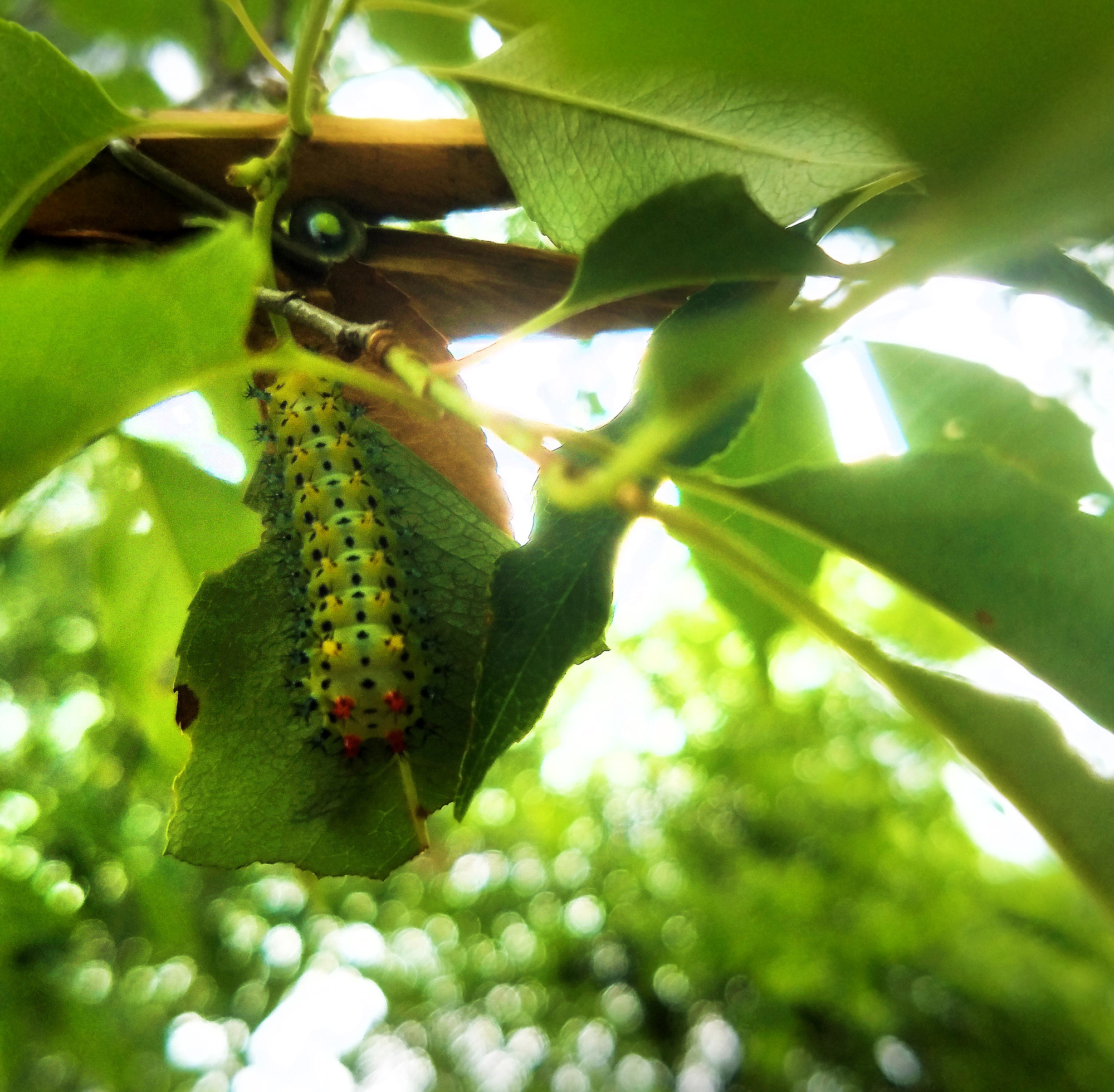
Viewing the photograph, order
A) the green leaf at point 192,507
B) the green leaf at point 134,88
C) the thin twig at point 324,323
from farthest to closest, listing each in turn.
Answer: the green leaf at point 134,88 → the green leaf at point 192,507 → the thin twig at point 324,323

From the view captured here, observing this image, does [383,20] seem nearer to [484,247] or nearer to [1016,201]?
[484,247]

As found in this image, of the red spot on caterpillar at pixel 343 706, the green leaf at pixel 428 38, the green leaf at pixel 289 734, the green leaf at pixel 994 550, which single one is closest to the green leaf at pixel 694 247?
the green leaf at pixel 994 550

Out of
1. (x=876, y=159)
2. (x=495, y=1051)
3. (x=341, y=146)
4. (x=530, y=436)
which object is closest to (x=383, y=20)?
(x=341, y=146)

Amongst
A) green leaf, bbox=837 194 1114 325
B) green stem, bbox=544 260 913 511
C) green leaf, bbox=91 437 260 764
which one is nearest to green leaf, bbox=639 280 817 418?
green stem, bbox=544 260 913 511

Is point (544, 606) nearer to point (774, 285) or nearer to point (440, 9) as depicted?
point (774, 285)

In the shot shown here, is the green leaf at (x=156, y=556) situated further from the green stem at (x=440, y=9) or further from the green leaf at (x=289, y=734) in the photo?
the green stem at (x=440, y=9)

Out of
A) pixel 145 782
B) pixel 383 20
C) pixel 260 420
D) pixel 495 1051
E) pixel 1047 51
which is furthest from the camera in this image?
pixel 495 1051
